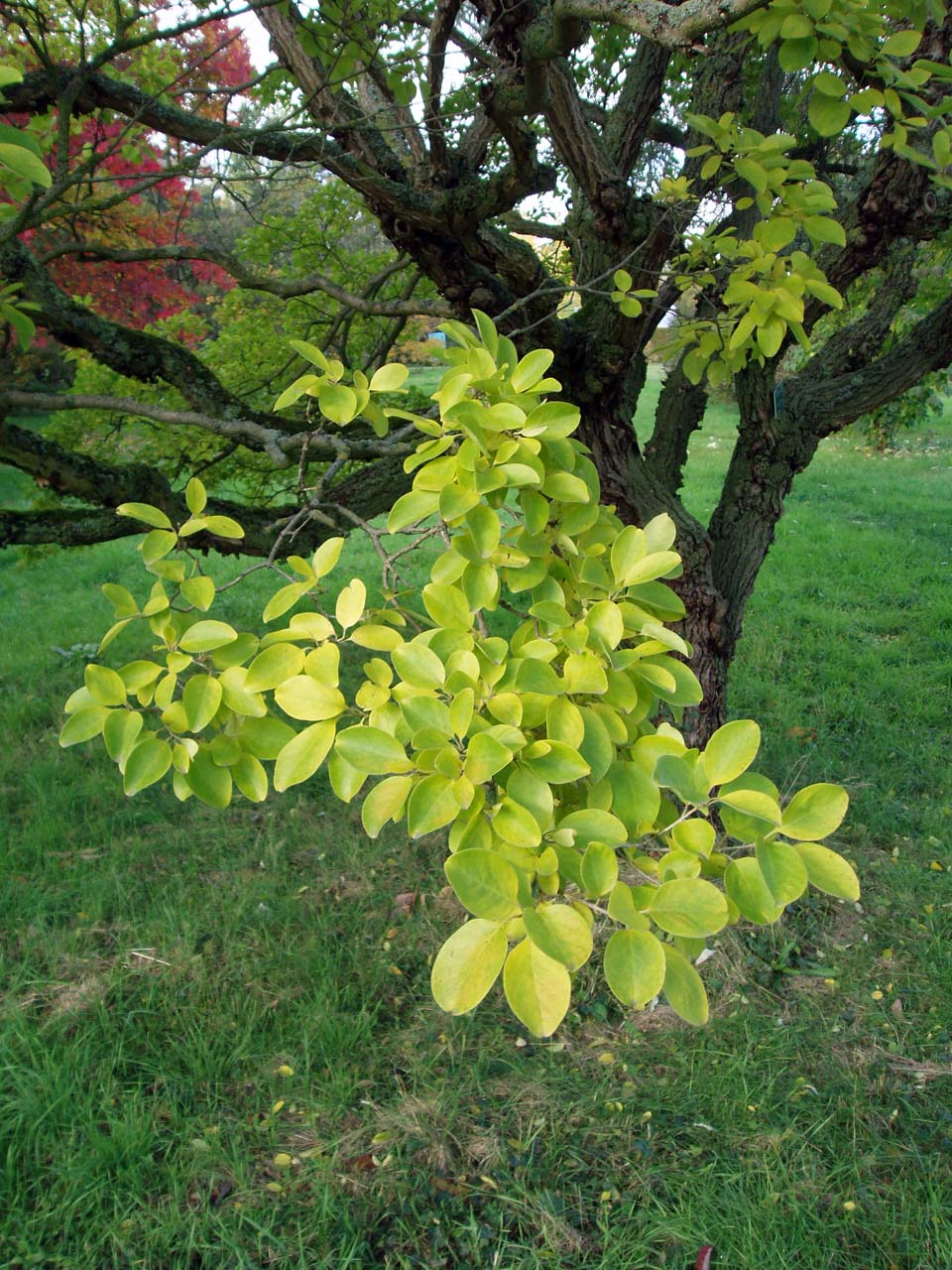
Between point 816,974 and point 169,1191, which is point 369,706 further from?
point 816,974

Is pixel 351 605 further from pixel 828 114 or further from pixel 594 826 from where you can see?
pixel 828 114

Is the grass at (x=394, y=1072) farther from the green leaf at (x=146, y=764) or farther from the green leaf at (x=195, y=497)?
the green leaf at (x=195, y=497)

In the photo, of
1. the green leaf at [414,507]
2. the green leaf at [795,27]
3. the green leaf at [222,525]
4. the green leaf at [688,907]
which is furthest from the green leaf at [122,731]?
the green leaf at [795,27]

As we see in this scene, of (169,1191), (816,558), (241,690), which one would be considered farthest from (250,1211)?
(816,558)

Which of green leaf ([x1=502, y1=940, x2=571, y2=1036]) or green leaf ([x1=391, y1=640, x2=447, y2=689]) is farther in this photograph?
green leaf ([x1=391, y1=640, x2=447, y2=689])

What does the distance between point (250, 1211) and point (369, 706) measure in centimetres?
173

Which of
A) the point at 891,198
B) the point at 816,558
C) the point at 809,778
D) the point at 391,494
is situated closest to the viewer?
the point at 891,198

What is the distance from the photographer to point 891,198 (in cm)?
284

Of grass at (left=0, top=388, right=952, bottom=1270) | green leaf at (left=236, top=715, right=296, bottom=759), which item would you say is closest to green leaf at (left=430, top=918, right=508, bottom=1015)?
green leaf at (left=236, top=715, right=296, bottom=759)

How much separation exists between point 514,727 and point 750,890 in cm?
30

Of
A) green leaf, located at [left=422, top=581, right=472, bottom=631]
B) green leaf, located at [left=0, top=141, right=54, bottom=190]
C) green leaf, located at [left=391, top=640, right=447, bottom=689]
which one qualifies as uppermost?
green leaf, located at [left=0, top=141, right=54, bottom=190]

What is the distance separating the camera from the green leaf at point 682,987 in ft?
2.96

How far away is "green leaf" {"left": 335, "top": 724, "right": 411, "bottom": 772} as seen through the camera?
997 mm

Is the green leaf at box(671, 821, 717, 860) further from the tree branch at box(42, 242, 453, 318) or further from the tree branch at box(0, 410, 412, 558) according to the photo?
the tree branch at box(42, 242, 453, 318)
